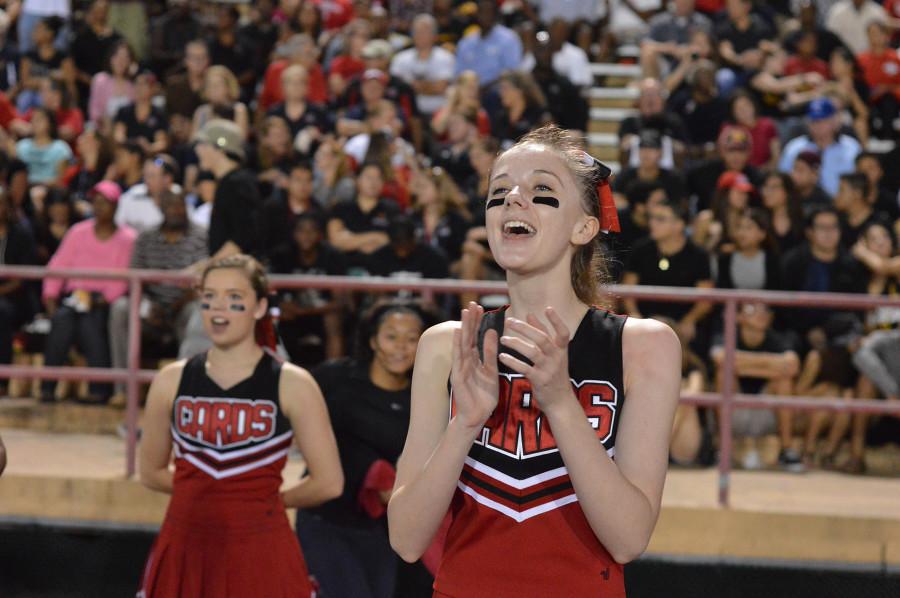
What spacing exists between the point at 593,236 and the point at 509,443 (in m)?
0.42

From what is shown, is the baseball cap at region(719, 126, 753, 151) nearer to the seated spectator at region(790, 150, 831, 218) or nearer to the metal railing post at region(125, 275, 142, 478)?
the seated spectator at region(790, 150, 831, 218)

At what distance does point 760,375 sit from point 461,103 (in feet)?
12.3

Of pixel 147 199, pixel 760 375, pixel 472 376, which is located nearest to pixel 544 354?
pixel 472 376

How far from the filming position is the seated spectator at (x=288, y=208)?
25.8 feet

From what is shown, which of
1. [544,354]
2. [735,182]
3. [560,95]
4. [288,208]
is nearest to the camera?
[544,354]

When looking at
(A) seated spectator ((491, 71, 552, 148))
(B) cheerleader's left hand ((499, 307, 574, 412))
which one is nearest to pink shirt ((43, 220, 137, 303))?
(A) seated spectator ((491, 71, 552, 148))

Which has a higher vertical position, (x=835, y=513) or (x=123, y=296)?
(x=123, y=296)

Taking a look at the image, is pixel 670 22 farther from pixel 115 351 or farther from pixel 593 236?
pixel 593 236

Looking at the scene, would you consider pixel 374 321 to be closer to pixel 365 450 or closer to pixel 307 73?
pixel 365 450

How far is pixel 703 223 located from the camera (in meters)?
8.17

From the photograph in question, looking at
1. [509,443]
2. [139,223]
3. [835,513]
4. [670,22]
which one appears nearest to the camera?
[509,443]

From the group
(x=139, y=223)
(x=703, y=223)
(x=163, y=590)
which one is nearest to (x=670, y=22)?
(x=703, y=223)

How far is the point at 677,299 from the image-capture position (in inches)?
239

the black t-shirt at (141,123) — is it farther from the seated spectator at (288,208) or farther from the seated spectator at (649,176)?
the seated spectator at (649,176)
